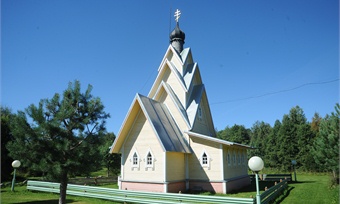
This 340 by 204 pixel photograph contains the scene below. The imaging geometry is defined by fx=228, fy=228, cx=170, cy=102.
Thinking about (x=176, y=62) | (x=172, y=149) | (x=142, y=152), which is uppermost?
(x=176, y=62)

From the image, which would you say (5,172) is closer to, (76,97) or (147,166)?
(147,166)

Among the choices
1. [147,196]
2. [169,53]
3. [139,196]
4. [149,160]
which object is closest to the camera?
[147,196]

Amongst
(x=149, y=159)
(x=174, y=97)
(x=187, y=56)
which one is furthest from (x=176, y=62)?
(x=149, y=159)

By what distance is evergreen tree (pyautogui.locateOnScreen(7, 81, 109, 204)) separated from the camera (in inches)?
396

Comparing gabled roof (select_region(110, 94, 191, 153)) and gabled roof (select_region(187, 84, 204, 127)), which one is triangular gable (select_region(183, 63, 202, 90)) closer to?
gabled roof (select_region(187, 84, 204, 127))

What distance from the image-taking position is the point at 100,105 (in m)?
11.8

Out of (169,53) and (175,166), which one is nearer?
(175,166)

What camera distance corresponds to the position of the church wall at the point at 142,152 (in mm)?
16156

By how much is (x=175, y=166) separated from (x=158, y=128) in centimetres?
323

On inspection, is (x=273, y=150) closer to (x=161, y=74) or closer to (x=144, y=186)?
(x=161, y=74)

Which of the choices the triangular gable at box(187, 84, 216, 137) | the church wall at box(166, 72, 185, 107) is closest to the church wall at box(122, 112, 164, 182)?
the triangular gable at box(187, 84, 216, 137)

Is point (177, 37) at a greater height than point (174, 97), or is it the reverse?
point (177, 37)

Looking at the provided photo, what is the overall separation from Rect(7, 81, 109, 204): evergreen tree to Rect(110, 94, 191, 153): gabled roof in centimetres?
489

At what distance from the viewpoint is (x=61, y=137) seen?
10.8m
